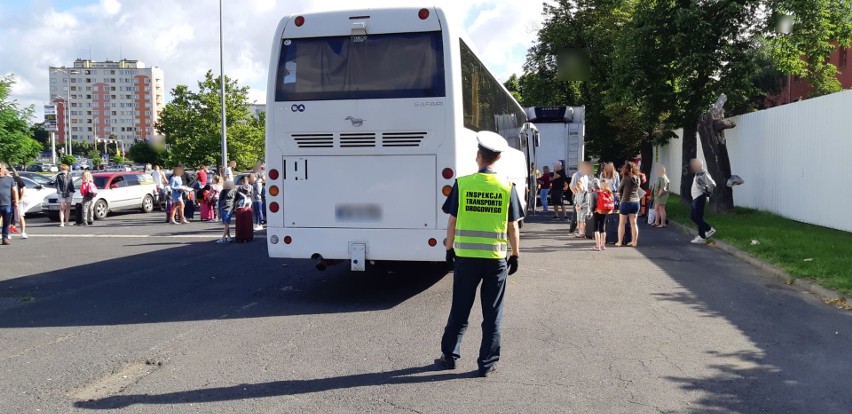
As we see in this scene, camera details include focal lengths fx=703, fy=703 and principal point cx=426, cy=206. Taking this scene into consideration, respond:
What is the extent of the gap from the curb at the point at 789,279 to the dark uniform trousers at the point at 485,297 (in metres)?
5.14

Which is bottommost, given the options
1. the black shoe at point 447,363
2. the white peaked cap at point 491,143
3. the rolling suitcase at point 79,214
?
the black shoe at point 447,363

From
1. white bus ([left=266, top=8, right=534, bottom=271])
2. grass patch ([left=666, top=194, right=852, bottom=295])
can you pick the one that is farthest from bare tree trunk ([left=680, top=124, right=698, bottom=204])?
white bus ([left=266, top=8, right=534, bottom=271])

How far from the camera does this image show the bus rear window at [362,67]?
324 inches

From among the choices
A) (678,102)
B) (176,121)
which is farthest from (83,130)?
(678,102)

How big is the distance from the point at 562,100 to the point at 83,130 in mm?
149399

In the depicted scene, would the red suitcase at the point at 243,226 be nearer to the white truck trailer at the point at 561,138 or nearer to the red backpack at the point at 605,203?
the red backpack at the point at 605,203

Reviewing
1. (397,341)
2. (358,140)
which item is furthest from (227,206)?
(397,341)

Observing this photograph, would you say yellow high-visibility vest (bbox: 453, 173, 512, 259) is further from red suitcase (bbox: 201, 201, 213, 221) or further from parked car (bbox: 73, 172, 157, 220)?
parked car (bbox: 73, 172, 157, 220)

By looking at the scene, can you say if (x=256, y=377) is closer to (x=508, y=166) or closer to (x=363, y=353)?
(x=363, y=353)

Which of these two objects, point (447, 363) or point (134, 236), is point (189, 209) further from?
point (447, 363)

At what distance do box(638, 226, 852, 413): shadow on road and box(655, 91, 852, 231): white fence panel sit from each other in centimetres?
548

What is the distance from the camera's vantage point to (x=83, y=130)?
16262cm

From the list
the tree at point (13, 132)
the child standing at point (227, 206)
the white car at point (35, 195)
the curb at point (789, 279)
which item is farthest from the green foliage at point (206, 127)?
the curb at point (789, 279)

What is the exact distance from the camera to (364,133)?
8320mm
